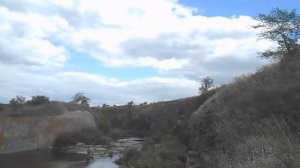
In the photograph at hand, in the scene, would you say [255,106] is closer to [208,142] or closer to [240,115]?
[240,115]

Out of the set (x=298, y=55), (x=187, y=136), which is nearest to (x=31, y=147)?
(x=187, y=136)

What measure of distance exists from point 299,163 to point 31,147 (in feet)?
154

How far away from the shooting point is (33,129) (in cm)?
5459

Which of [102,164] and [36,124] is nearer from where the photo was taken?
[102,164]

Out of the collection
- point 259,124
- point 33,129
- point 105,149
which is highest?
point 33,129

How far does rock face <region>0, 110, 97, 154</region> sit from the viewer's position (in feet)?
166

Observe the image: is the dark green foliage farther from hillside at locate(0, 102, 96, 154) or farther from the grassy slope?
the grassy slope

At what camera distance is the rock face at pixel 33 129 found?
5072 cm

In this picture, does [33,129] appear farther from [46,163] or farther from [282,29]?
[282,29]

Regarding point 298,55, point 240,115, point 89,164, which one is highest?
point 298,55

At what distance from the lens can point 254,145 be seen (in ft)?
42.9

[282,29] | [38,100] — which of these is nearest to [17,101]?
[38,100]

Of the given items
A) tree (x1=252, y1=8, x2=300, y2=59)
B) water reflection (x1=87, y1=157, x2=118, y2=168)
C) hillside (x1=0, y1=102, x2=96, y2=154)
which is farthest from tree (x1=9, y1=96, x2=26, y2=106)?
tree (x1=252, y1=8, x2=300, y2=59)

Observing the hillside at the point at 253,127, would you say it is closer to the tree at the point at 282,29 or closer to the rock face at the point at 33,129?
the tree at the point at 282,29
